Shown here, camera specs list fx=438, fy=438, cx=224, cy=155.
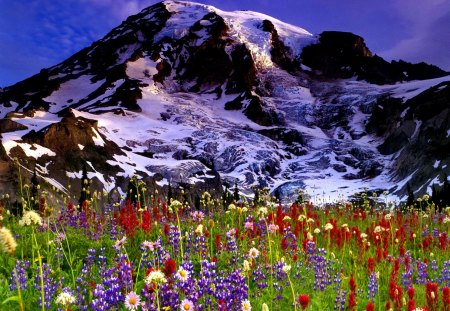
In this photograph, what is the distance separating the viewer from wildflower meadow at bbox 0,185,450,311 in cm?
406

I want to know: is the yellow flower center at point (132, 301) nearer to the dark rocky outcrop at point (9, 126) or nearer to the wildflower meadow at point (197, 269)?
the wildflower meadow at point (197, 269)

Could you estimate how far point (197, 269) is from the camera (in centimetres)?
746

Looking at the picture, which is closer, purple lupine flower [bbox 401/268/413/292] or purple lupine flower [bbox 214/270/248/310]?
purple lupine flower [bbox 214/270/248/310]

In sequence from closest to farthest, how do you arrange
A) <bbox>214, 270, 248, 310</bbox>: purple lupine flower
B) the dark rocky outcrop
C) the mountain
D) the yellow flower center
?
the yellow flower center → <bbox>214, 270, 248, 310</bbox>: purple lupine flower → the mountain → the dark rocky outcrop

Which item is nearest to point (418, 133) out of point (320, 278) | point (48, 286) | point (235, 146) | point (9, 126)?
point (235, 146)

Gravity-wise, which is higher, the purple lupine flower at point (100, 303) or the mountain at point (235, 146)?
the mountain at point (235, 146)

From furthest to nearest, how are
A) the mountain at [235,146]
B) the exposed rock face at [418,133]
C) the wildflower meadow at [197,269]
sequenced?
the exposed rock face at [418,133] < the mountain at [235,146] < the wildflower meadow at [197,269]

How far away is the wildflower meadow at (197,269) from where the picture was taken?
4.06 m

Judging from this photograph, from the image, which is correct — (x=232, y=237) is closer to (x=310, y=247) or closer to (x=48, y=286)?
(x=310, y=247)

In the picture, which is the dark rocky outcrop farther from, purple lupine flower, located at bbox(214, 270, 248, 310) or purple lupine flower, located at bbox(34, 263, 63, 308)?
purple lupine flower, located at bbox(214, 270, 248, 310)

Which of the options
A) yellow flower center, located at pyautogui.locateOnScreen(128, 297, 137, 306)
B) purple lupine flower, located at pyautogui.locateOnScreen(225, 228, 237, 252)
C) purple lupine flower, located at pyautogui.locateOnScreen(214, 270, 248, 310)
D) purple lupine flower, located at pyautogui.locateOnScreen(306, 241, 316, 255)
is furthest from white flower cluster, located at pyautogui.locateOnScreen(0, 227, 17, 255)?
purple lupine flower, located at pyautogui.locateOnScreen(306, 241, 316, 255)

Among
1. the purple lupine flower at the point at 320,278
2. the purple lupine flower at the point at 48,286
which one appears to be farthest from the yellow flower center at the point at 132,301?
the purple lupine flower at the point at 320,278

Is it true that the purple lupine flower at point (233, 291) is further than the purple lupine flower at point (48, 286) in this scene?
No

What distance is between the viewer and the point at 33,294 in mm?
5996
